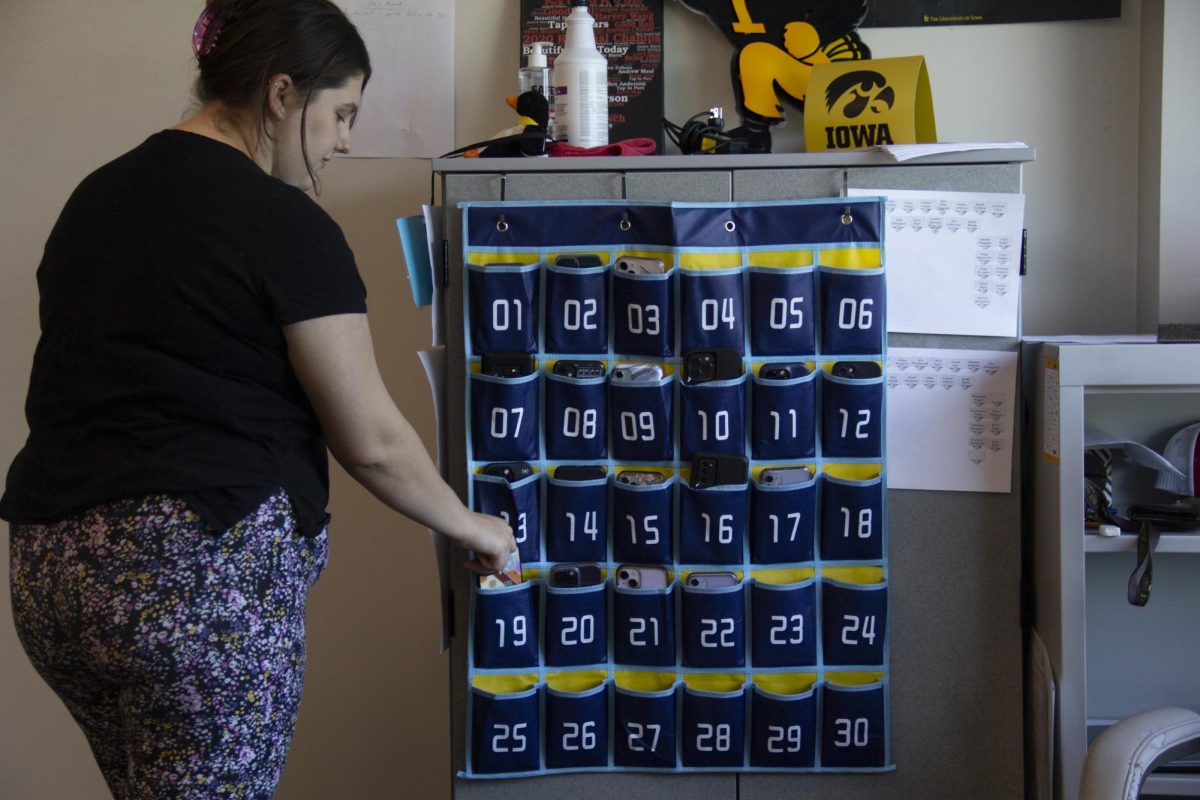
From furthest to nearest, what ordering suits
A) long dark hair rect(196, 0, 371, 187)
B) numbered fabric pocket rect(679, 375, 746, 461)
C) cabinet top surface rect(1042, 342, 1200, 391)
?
1. numbered fabric pocket rect(679, 375, 746, 461)
2. cabinet top surface rect(1042, 342, 1200, 391)
3. long dark hair rect(196, 0, 371, 187)

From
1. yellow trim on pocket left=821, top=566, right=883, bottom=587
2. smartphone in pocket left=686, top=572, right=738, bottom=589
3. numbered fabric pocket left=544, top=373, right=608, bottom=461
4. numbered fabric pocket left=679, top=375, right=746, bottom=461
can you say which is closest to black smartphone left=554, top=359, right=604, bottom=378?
numbered fabric pocket left=544, top=373, right=608, bottom=461

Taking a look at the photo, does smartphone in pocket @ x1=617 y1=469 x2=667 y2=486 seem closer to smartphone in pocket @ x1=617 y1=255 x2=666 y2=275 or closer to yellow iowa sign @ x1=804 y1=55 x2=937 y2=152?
smartphone in pocket @ x1=617 y1=255 x2=666 y2=275

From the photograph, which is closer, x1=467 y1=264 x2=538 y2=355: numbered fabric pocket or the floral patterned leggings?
the floral patterned leggings

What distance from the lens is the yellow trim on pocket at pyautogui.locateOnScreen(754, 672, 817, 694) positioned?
1548 millimetres

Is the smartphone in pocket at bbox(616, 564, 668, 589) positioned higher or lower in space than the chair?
higher

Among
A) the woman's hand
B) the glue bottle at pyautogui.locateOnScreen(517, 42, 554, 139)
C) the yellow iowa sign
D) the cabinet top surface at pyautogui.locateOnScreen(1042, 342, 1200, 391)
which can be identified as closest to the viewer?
the woman's hand

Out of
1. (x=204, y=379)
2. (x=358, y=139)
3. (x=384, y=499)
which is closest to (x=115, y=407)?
(x=204, y=379)

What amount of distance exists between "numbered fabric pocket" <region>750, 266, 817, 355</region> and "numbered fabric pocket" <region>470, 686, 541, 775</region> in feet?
2.15

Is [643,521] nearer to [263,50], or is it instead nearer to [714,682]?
[714,682]

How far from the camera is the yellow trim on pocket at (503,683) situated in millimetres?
1560

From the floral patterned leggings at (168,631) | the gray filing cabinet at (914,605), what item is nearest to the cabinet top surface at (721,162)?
the gray filing cabinet at (914,605)

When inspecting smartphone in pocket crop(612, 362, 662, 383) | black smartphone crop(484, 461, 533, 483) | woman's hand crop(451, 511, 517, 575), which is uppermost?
smartphone in pocket crop(612, 362, 662, 383)

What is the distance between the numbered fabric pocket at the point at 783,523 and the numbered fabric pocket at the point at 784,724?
0.63 feet

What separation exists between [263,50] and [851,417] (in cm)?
96
